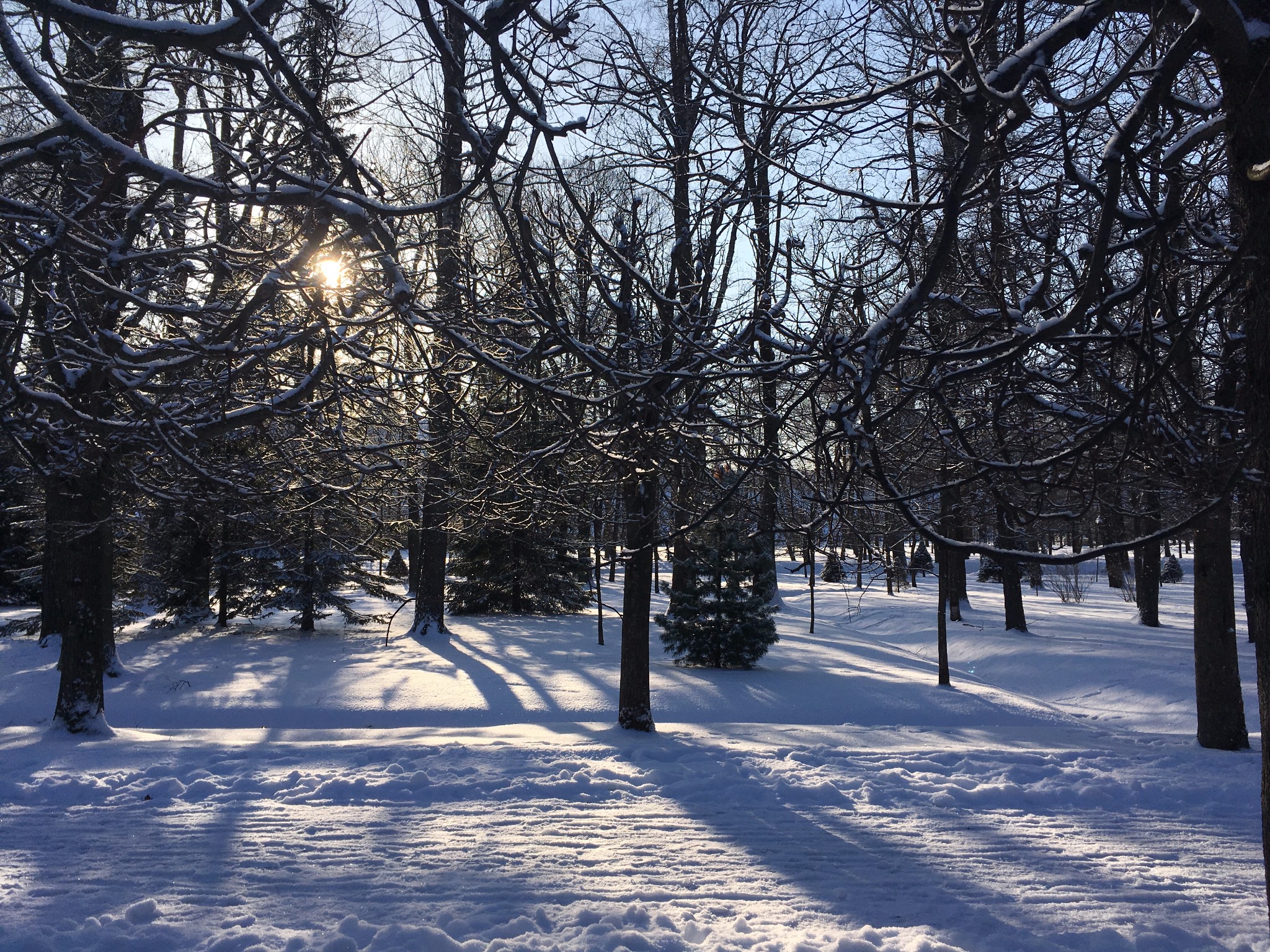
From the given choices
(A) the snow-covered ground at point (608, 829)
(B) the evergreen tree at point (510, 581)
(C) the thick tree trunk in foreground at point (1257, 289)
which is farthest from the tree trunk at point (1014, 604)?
(C) the thick tree trunk in foreground at point (1257, 289)

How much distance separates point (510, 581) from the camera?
23.6 m

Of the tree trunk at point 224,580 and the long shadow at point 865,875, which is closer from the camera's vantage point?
the long shadow at point 865,875

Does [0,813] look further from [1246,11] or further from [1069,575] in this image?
[1069,575]

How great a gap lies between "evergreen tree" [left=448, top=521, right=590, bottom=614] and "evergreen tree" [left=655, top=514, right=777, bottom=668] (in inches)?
251

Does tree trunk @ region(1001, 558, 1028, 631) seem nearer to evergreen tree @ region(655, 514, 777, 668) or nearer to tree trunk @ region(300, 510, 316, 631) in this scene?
evergreen tree @ region(655, 514, 777, 668)

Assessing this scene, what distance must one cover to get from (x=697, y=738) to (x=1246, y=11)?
7886 mm

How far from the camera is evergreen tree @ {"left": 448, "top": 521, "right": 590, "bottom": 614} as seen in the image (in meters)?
22.8

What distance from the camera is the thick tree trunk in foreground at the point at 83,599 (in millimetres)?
9625

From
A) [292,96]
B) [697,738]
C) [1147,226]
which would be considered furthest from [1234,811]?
[292,96]

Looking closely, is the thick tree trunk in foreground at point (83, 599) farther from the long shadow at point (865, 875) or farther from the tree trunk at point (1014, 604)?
the tree trunk at point (1014, 604)

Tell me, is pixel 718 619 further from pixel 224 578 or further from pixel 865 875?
pixel 224 578

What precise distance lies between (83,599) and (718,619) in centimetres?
1024

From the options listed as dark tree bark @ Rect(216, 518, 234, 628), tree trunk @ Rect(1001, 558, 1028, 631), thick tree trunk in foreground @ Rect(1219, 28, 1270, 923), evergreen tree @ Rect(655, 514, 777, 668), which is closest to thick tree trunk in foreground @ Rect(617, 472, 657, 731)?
evergreen tree @ Rect(655, 514, 777, 668)

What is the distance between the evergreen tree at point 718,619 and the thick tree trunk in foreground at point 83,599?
29.6 ft
